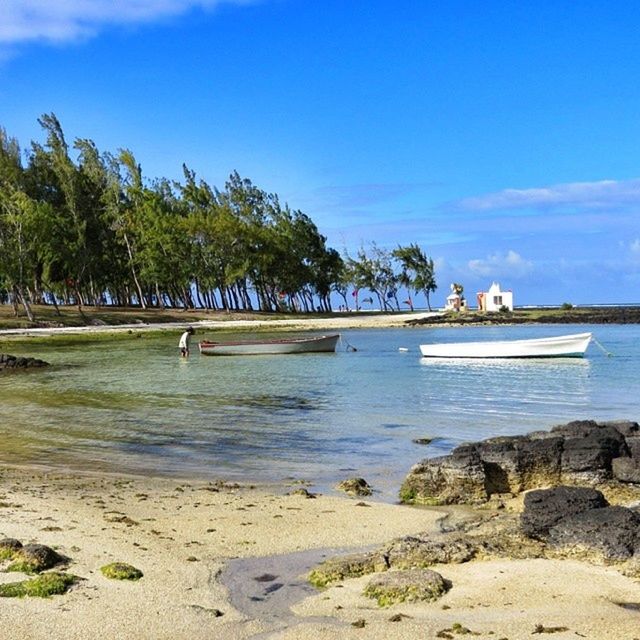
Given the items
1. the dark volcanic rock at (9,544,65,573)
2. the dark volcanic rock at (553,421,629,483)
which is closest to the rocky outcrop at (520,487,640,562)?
the dark volcanic rock at (553,421,629,483)

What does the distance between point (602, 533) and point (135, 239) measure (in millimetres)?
94681

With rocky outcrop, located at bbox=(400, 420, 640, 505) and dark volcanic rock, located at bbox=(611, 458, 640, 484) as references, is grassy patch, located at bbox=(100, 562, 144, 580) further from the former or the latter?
dark volcanic rock, located at bbox=(611, 458, 640, 484)

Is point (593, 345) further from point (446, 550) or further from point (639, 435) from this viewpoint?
point (446, 550)

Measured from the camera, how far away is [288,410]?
24203mm

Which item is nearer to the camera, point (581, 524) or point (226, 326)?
point (581, 524)

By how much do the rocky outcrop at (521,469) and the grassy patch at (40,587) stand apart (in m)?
5.75

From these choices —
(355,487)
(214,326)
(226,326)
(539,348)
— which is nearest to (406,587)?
(355,487)

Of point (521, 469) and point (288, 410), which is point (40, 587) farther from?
point (288, 410)

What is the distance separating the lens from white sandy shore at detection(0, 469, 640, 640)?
6.41 metres

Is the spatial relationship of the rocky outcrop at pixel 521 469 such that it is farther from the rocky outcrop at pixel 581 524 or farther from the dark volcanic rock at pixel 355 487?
the rocky outcrop at pixel 581 524

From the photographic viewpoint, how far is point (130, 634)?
20.9 feet

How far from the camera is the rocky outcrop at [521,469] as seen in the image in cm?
1155

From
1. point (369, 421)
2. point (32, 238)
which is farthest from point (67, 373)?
point (32, 238)

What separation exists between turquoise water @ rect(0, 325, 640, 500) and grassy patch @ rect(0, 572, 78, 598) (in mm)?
5911
